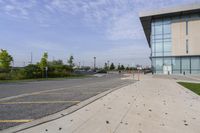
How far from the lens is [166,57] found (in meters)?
51.1

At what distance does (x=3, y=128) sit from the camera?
19.4 feet

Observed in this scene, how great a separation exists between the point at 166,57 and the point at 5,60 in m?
34.0

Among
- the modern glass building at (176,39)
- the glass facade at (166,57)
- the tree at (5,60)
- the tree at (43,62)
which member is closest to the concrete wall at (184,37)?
the modern glass building at (176,39)

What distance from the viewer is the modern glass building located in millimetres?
48281

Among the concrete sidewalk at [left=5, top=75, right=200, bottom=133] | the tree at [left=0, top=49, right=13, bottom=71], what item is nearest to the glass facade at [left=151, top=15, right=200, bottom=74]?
the tree at [left=0, top=49, right=13, bottom=71]

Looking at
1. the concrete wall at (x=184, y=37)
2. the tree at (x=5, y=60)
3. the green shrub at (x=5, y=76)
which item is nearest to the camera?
the green shrub at (x=5, y=76)

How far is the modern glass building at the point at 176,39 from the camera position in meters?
48.3

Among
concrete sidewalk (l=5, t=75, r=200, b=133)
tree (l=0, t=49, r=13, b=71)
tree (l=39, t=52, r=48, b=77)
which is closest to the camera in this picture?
concrete sidewalk (l=5, t=75, r=200, b=133)

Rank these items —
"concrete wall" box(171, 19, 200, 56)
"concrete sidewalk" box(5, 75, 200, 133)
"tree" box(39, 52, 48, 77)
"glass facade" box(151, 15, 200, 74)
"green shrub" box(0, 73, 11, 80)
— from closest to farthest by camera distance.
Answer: "concrete sidewalk" box(5, 75, 200, 133)
"green shrub" box(0, 73, 11, 80)
"tree" box(39, 52, 48, 77)
"concrete wall" box(171, 19, 200, 56)
"glass facade" box(151, 15, 200, 74)

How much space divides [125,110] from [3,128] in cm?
430

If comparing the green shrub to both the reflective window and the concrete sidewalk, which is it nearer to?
the reflective window

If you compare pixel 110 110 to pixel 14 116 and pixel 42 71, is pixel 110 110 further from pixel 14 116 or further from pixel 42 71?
pixel 42 71

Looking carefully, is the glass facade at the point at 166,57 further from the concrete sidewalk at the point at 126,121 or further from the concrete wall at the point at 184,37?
the concrete sidewalk at the point at 126,121

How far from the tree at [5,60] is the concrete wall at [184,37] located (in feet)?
113
